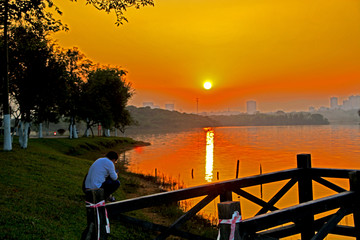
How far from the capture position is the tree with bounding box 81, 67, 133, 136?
64.2 metres

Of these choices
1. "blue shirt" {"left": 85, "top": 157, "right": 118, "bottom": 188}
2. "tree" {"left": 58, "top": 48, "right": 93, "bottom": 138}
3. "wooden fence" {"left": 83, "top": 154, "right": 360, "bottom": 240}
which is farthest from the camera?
"tree" {"left": 58, "top": 48, "right": 93, "bottom": 138}

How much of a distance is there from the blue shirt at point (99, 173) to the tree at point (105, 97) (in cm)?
5470

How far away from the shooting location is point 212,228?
54.6 feet

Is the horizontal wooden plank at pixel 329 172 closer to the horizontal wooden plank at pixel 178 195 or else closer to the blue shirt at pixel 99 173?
the horizontal wooden plank at pixel 178 195

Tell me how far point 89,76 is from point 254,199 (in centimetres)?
6340

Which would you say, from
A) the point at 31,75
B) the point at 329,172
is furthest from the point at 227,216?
the point at 31,75

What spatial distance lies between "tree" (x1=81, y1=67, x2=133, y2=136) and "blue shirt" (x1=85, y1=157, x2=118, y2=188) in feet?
179

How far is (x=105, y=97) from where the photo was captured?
66.8 meters

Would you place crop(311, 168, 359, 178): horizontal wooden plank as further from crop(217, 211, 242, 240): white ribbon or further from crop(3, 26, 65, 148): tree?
crop(3, 26, 65, 148): tree

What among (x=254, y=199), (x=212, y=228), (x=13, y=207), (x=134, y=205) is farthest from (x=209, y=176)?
(x=134, y=205)

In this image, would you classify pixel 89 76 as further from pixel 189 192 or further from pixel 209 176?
pixel 189 192

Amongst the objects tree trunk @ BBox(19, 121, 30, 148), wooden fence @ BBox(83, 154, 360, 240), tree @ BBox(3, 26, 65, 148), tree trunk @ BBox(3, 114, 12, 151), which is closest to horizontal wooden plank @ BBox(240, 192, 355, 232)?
wooden fence @ BBox(83, 154, 360, 240)

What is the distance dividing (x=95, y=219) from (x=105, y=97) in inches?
2506

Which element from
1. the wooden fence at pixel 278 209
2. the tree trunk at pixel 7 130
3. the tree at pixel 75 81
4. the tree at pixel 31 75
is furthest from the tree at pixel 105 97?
the wooden fence at pixel 278 209
